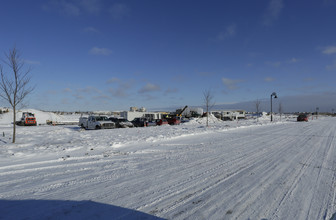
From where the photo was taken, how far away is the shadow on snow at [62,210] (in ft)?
10.9

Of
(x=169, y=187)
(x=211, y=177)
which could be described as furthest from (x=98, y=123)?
(x=169, y=187)

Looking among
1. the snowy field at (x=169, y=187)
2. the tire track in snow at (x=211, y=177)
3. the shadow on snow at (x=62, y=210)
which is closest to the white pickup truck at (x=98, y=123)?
the snowy field at (x=169, y=187)

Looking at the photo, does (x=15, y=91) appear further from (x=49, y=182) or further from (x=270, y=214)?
(x=270, y=214)

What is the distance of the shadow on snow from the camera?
3.32 meters

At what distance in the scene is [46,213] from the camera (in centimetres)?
342

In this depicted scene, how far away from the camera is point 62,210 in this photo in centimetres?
352

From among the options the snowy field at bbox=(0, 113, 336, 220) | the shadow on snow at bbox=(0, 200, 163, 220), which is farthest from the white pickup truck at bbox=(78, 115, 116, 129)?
the shadow on snow at bbox=(0, 200, 163, 220)

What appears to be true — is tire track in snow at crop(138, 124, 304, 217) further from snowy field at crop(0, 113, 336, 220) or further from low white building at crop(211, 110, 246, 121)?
low white building at crop(211, 110, 246, 121)

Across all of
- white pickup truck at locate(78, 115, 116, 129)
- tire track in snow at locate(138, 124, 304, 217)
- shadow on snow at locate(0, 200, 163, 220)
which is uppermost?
white pickup truck at locate(78, 115, 116, 129)

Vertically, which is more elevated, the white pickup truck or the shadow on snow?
the white pickup truck

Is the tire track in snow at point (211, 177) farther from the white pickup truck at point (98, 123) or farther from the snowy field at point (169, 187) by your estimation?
the white pickup truck at point (98, 123)

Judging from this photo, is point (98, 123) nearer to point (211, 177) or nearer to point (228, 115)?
point (211, 177)

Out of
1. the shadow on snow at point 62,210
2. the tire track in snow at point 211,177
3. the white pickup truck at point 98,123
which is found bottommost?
the shadow on snow at point 62,210

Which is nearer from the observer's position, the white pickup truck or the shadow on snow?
the shadow on snow
